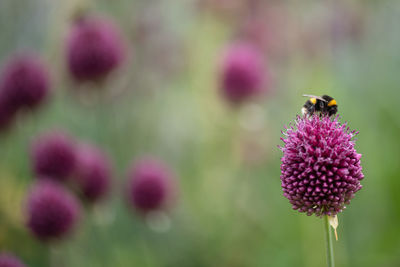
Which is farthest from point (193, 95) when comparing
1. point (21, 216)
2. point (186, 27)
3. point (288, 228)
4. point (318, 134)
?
point (318, 134)

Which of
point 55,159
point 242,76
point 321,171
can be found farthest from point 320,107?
point 242,76

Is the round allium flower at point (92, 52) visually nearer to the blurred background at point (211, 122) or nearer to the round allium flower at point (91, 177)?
the blurred background at point (211, 122)

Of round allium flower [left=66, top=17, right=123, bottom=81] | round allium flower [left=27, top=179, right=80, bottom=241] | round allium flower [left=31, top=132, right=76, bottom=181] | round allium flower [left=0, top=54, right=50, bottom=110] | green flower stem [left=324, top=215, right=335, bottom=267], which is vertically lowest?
green flower stem [left=324, top=215, right=335, bottom=267]

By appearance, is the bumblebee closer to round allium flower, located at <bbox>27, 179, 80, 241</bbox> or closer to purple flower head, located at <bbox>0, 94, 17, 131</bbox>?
round allium flower, located at <bbox>27, 179, 80, 241</bbox>

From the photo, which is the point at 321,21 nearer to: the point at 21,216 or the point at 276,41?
the point at 276,41

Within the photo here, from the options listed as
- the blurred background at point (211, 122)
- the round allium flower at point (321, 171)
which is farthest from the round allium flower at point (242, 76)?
the round allium flower at point (321, 171)

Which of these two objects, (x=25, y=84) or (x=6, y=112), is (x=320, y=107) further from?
(x=6, y=112)

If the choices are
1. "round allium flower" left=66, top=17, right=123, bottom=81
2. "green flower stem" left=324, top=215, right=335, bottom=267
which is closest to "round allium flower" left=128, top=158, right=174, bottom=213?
"round allium flower" left=66, top=17, right=123, bottom=81

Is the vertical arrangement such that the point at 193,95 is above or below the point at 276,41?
below
